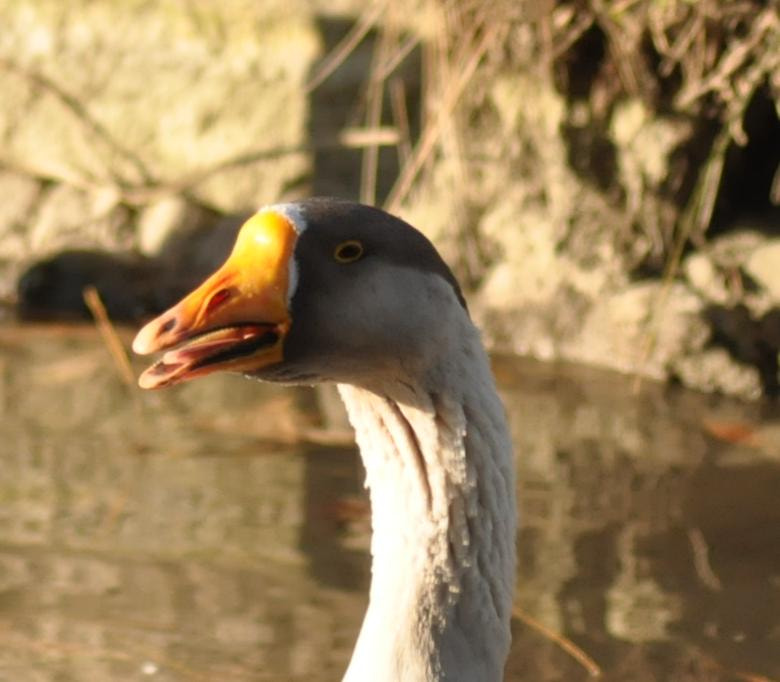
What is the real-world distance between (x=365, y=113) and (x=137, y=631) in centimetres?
366

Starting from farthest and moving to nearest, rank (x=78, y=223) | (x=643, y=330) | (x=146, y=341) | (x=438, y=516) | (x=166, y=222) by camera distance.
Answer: (x=78, y=223) < (x=166, y=222) < (x=643, y=330) < (x=438, y=516) < (x=146, y=341)

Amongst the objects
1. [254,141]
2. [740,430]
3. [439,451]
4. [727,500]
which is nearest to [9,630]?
[439,451]

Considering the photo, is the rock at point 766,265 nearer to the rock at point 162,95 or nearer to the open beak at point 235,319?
the rock at point 162,95

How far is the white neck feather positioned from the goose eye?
0.81 feet

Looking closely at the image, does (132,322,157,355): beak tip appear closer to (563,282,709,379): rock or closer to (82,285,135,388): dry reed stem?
(82,285,135,388): dry reed stem

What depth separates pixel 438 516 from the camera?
3.14m

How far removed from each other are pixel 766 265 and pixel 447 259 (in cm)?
138

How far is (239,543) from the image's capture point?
523 centimetres

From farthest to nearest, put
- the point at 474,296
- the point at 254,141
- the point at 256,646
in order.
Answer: the point at 254,141, the point at 474,296, the point at 256,646

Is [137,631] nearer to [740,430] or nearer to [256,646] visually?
A: [256,646]

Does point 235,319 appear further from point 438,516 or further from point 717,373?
point 717,373

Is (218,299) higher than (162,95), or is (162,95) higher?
(162,95)

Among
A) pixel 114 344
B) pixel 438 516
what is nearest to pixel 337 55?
pixel 114 344

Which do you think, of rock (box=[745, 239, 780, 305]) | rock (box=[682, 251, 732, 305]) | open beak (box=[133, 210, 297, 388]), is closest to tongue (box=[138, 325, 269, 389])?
open beak (box=[133, 210, 297, 388])
